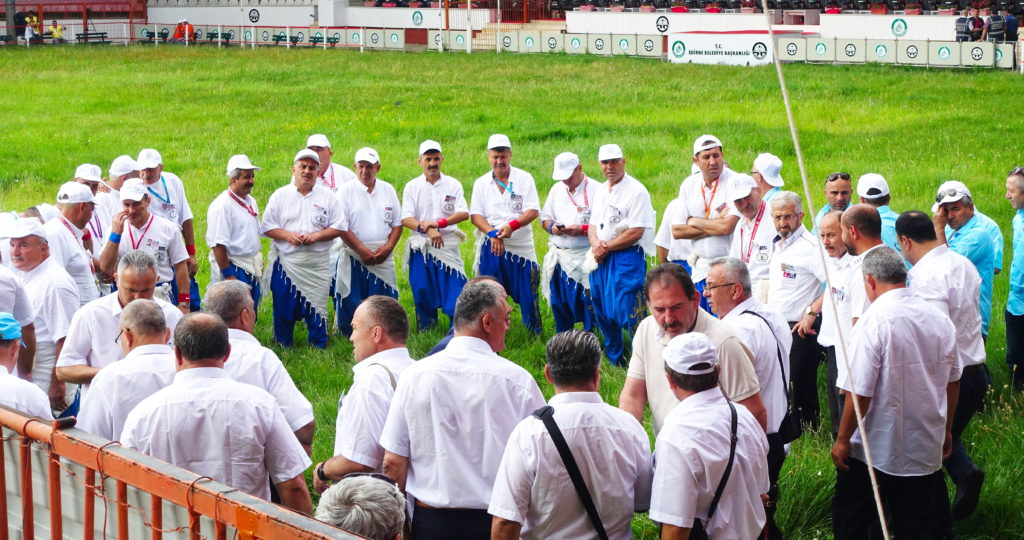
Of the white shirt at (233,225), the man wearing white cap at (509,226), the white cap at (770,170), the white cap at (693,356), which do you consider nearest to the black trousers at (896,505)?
the white cap at (693,356)

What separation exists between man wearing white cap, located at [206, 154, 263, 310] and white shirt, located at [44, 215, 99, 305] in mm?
1847

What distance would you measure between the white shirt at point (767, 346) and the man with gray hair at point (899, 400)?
1.13ft

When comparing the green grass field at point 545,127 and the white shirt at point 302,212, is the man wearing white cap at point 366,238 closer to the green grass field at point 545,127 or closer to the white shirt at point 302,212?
the white shirt at point 302,212

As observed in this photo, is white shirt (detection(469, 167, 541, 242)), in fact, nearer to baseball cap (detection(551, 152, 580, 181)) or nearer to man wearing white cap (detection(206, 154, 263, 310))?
baseball cap (detection(551, 152, 580, 181))

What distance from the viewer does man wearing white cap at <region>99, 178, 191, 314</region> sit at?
31.0ft

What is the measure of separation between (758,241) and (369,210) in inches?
164

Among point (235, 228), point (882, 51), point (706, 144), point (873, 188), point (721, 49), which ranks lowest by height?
point (235, 228)

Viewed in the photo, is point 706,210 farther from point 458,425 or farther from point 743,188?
point 458,425

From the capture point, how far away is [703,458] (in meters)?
4.61

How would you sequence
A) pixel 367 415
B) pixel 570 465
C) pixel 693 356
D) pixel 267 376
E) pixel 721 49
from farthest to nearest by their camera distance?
1. pixel 721 49
2. pixel 267 376
3. pixel 367 415
4. pixel 693 356
5. pixel 570 465

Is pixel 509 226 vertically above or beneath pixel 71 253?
beneath

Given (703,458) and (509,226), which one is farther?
(509,226)

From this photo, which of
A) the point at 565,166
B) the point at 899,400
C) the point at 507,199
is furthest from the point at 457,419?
the point at 507,199

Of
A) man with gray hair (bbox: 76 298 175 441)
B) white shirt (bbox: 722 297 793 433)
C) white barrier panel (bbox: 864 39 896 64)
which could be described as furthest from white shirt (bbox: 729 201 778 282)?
→ white barrier panel (bbox: 864 39 896 64)
